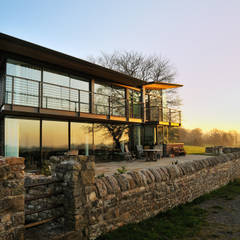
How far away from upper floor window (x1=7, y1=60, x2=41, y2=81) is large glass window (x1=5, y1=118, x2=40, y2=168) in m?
2.05

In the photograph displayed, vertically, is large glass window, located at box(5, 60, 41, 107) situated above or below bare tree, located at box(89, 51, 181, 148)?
below

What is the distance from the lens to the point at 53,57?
9617 millimetres

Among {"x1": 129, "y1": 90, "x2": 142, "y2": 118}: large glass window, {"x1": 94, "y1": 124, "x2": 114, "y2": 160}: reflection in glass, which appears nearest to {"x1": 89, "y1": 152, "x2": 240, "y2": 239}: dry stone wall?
{"x1": 94, "y1": 124, "x2": 114, "y2": 160}: reflection in glass

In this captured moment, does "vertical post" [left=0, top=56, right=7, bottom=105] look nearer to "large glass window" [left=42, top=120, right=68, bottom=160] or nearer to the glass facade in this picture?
the glass facade

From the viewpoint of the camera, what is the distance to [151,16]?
40.1ft

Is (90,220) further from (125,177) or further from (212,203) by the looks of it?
(212,203)

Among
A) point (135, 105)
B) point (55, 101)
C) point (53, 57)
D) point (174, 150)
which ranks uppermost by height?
point (53, 57)

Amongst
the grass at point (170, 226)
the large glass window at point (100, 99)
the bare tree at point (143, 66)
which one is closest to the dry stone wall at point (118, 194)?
the grass at point (170, 226)

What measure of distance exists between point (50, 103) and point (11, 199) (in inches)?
331

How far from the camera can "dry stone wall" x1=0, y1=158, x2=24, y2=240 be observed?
2.68 meters

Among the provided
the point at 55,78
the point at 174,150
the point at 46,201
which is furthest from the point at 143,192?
the point at 174,150

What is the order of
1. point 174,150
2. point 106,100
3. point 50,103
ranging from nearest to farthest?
point 50,103
point 106,100
point 174,150

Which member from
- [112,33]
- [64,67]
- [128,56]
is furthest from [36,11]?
[128,56]

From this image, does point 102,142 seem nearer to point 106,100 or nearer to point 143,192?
point 106,100
